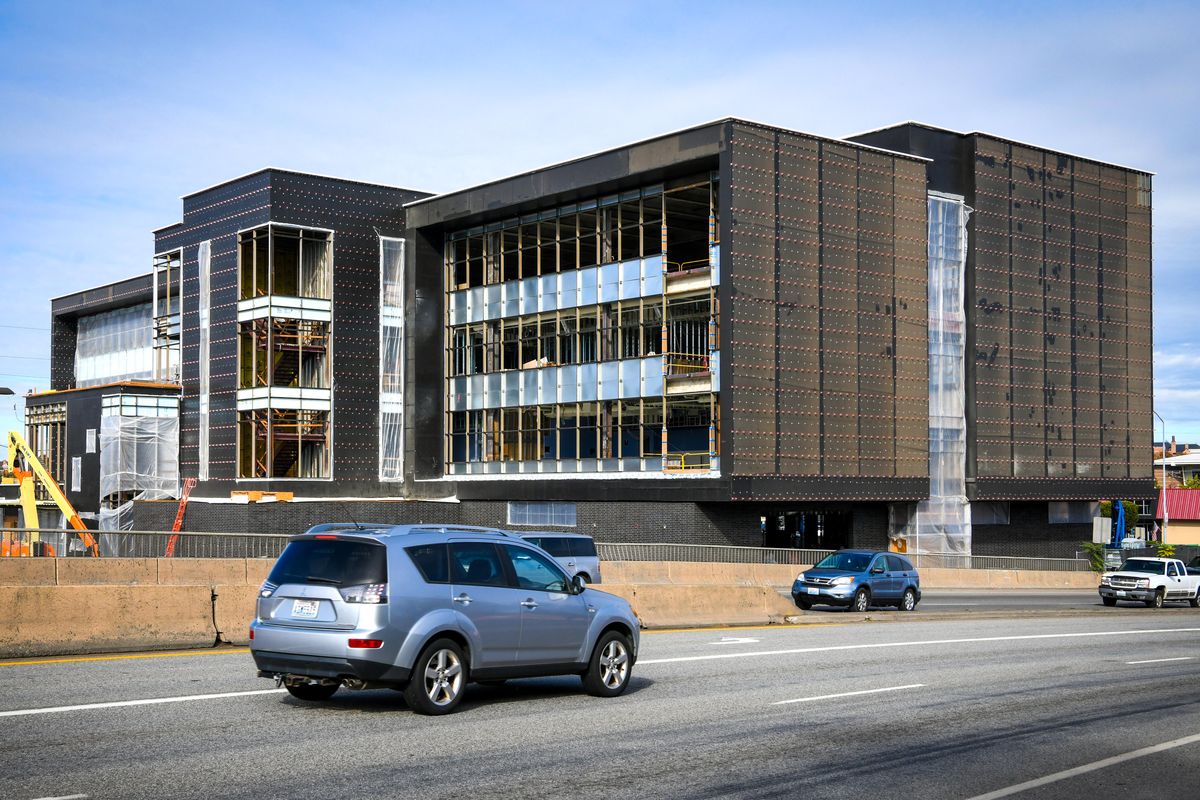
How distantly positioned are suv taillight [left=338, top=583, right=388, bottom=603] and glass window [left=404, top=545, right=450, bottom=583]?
0.50 meters

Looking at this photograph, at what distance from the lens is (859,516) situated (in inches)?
2108

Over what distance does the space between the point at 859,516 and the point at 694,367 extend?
930 cm

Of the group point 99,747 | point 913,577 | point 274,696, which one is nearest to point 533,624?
point 274,696

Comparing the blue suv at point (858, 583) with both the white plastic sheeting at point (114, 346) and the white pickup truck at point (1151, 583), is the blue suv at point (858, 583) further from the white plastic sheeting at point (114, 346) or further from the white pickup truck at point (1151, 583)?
the white plastic sheeting at point (114, 346)

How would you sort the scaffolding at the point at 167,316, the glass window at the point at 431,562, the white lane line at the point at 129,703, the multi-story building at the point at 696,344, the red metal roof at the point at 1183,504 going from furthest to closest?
the red metal roof at the point at 1183,504 < the scaffolding at the point at 167,316 < the multi-story building at the point at 696,344 < the glass window at the point at 431,562 < the white lane line at the point at 129,703

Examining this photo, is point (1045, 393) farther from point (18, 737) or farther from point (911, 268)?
point (18, 737)

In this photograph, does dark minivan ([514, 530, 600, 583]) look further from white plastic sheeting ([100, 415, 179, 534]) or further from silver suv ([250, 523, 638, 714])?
white plastic sheeting ([100, 415, 179, 534])

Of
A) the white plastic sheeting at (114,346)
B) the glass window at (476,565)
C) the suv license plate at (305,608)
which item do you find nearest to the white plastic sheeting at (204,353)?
the white plastic sheeting at (114,346)

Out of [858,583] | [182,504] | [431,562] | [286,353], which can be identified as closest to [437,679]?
[431,562]

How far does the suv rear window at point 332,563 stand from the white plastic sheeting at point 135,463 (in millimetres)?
51269

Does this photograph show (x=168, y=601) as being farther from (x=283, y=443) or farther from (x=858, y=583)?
(x=283, y=443)

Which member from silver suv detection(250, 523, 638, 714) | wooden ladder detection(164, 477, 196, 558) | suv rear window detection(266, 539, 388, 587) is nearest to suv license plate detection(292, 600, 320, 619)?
silver suv detection(250, 523, 638, 714)

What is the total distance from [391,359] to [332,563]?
50380 mm

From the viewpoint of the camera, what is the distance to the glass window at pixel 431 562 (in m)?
12.3
